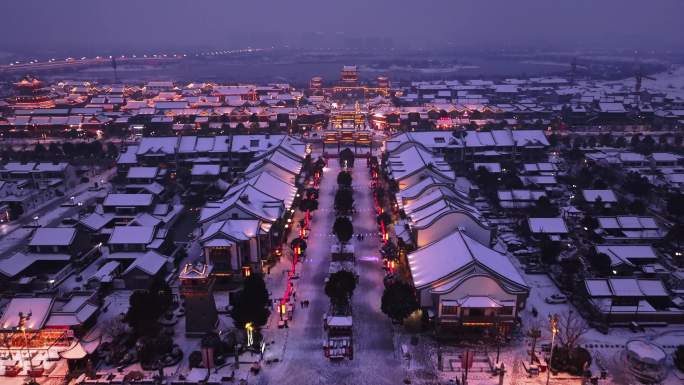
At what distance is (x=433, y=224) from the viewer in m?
34.6

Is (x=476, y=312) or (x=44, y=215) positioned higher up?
(x=44, y=215)

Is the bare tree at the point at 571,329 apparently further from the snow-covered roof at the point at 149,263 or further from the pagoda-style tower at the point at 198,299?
the snow-covered roof at the point at 149,263

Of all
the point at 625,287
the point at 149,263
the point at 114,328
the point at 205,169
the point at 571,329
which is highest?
the point at 205,169

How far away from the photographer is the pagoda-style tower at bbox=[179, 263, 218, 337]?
2748 centimetres

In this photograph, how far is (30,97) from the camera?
105188mm

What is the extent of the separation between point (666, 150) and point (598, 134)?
1547cm

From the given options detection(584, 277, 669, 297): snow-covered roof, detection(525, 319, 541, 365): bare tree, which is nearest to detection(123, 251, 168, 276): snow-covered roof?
detection(525, 319, 541, 365): bare tree

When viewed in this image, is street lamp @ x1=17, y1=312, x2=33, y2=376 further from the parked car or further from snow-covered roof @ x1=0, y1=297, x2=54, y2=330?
the parked car

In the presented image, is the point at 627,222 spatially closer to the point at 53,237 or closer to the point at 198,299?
the point at 198,299

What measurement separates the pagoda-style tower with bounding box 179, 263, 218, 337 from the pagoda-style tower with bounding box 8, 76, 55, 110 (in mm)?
91887

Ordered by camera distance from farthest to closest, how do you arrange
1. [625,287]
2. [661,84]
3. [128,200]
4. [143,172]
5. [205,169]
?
[661,84] → [205,169] → [143,172] → [128,200] → [625,287]

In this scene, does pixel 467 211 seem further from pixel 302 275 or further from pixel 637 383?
pixel 637 383

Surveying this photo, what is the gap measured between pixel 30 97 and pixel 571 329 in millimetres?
112231

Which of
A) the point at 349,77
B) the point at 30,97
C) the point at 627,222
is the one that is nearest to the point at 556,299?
the point at 627,222
